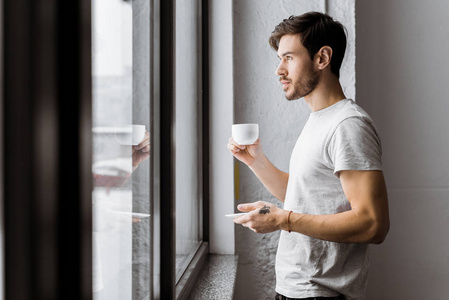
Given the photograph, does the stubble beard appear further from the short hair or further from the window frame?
the window frame

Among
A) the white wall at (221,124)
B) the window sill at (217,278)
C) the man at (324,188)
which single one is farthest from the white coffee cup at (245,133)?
the window sill at (217,278)

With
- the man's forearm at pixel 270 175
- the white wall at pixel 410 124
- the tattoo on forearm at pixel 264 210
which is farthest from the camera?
the white wall at pixel 410 124

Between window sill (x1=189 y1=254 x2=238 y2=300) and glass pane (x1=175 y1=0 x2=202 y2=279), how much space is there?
10cm

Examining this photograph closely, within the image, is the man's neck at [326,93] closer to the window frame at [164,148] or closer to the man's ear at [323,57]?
the man's ear at [323,57]

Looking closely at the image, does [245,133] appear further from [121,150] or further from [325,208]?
[121,150]

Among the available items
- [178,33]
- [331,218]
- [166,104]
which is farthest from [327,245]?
[178,33]

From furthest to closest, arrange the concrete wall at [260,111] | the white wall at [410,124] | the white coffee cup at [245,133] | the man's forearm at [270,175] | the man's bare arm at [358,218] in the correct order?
1. the white wall at [410,124]
2. the concrete wall at [260,111]
3. the man's forearm at [270,175]
4. the white coffee cup at [245,133]
5. the man's bare arm at [358,218]

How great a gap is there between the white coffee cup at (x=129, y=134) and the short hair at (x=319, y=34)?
2.69ft

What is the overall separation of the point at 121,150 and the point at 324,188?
31.3 inches

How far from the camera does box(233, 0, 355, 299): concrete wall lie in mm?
2014

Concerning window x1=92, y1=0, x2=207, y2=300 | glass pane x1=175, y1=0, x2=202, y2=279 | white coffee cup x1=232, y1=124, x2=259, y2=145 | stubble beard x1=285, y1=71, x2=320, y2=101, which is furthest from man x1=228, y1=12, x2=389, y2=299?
window x1=92, y1=0, x2=207, y2=300

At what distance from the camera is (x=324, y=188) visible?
1318 mm

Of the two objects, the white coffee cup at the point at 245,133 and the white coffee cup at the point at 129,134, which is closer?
the white coffee cup at the point at 129,134

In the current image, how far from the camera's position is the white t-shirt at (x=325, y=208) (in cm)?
124
